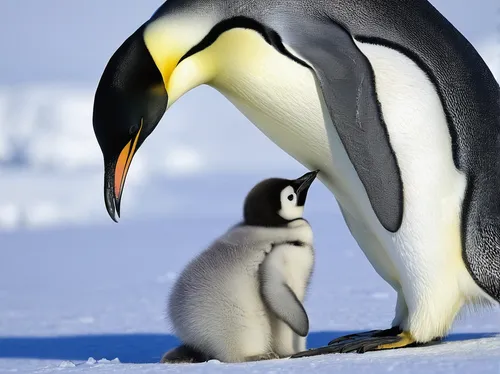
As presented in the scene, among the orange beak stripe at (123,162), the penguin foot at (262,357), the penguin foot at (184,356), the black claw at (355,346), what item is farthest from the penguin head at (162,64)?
the black claw at (355,346)

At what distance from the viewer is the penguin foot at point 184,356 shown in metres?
2.51

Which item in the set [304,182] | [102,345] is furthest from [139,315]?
[304,182]

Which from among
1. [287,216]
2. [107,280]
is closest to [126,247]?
[107,280]

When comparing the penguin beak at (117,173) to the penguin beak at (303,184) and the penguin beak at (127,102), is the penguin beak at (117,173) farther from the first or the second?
the penguin beak at (303,184)

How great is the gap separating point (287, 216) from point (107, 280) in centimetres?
307

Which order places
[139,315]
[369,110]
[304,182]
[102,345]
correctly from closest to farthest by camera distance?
[369,110] < [304,182] < [102,345] < [139,315]

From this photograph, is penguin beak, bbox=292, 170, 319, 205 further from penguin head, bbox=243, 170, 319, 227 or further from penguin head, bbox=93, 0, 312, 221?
penguin head, bbox=93, 0, 312, 221

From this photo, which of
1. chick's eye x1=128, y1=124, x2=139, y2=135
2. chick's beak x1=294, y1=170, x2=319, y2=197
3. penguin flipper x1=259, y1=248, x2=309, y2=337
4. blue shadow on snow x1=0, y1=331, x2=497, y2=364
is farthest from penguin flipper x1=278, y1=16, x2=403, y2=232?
blue shadow on snow x1=0, y1=331, x2=497, y2=364

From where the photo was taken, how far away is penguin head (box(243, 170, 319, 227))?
2.63 meters

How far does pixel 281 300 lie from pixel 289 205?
335mm

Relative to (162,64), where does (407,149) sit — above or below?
below

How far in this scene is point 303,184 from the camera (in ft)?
8.67

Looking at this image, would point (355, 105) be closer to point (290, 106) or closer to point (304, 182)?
point (290, 106)

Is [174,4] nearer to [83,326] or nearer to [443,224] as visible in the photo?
[443,224]
